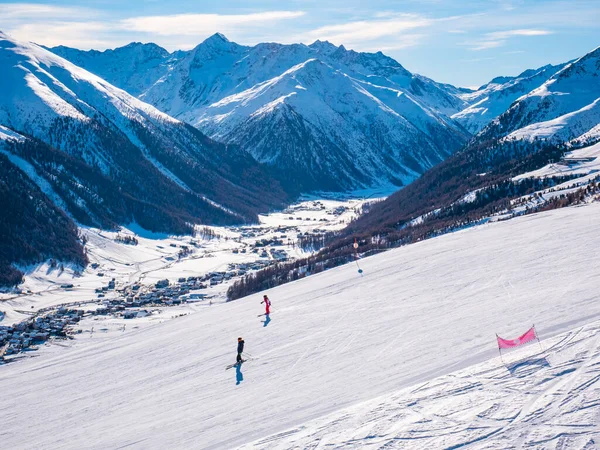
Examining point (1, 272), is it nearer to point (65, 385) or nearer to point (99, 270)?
point (99, 270)

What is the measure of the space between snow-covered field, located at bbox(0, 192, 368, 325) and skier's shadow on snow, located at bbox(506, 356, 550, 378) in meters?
76.0

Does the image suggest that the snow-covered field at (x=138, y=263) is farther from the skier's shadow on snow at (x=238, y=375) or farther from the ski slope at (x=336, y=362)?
the skier's shadow on snow at (x=238, y=375)

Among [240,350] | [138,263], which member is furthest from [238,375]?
[138,263]

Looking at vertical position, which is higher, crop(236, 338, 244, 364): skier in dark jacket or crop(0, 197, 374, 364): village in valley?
crop(0, 197, 374, 364): village in valley

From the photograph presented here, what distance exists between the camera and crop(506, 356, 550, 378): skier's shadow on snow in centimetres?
2391

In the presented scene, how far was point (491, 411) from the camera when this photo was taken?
70.4 feet

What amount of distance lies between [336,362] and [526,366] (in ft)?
30.2

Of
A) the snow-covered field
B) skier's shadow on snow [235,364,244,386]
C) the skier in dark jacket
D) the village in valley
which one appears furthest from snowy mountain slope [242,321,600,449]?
the snow-covered field

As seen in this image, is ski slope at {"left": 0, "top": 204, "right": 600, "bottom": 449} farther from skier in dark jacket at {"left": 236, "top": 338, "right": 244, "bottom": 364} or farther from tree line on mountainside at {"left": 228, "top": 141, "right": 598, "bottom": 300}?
tree line on mountainside at {"left": 228, "top": 141, "right": 598, "bottom": 300}

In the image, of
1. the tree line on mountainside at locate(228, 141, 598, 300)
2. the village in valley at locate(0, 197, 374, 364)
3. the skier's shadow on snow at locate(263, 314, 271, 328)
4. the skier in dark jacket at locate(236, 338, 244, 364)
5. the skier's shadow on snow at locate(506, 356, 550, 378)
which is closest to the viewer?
the skier's shadow on snow at locate(506, 356, 550, 378)

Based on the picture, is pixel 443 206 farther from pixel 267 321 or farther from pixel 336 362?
pixel 336 362

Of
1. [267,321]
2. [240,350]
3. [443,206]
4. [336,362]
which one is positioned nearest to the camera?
[336,362]

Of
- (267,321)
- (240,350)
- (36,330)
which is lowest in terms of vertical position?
(240,350)

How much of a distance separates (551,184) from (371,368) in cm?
9223
